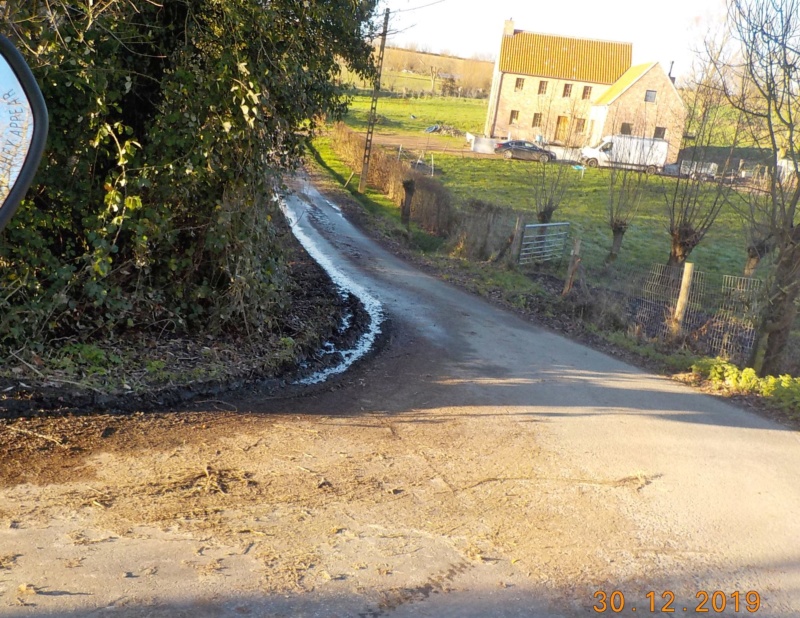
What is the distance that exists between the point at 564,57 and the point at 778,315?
49989 millimetres

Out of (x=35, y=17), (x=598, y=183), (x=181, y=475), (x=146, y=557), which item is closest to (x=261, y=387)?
(x=181, y=475)

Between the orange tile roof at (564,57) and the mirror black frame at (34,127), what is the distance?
5592cm

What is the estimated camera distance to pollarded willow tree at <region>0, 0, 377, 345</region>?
6586mm

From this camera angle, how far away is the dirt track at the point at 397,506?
12.8 ft

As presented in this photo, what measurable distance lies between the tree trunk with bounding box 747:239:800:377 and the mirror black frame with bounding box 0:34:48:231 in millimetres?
10284

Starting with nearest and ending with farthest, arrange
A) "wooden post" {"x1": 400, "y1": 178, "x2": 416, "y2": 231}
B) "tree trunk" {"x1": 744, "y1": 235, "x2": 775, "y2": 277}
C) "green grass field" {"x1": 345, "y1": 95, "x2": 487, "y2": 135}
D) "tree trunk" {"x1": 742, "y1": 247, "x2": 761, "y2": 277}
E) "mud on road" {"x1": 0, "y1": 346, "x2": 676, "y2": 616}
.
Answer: "mud on road" {"x1": 0, "y1": 346, "x2": 676, "y2": 616}, "tree trunk" {"x1": 744, "y1": 235, "x2": 775, "y2": 277}, "tree trunk" {"x1": 742, "y1": 247, "x2": 761, "y2": 277}, "wooden post" {"x1": 400, "y1": 178, "x2": 416, "y2": 231}, "green grass field" {"x1": 345, "y1": 95, "x2": 487, "y2": 135}

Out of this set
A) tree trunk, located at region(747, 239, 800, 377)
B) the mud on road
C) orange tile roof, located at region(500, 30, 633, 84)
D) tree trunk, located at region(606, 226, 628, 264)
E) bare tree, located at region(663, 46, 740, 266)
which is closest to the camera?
the mud on road

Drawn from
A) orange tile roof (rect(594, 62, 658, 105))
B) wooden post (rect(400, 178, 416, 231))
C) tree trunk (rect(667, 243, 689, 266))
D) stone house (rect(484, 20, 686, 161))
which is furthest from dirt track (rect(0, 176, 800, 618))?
stone house (rect(484, 20, 686, 161))

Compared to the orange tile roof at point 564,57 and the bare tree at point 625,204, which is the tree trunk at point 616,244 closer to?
the bare tree at point 625,204

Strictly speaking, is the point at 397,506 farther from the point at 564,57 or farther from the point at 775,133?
the point at 564,57

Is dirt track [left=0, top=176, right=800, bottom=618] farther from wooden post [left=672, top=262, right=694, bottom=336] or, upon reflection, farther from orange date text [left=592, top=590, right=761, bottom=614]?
wooden post [left=672, top=262, right=694, bottom=336]

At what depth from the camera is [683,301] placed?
11570 mm

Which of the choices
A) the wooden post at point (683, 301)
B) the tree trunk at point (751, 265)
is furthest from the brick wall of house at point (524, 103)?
the wooden post at point (683, 301)

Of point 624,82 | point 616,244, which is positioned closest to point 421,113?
point 624,82
